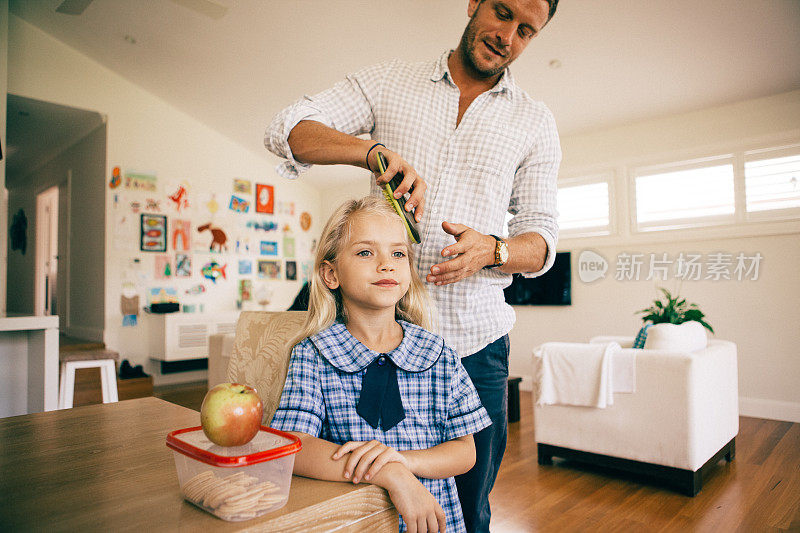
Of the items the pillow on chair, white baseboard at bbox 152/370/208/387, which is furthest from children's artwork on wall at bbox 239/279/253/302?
the pillow on chair

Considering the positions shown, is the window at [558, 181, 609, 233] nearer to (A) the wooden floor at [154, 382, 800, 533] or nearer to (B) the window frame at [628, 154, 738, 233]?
(B) the window frame at [628, 154, 738, 233]

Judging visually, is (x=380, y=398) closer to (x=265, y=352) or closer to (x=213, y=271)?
(x=265, y=352)

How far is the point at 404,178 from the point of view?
0.93 meters

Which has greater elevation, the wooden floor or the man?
the man

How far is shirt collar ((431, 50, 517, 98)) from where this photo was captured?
1188 millimetres

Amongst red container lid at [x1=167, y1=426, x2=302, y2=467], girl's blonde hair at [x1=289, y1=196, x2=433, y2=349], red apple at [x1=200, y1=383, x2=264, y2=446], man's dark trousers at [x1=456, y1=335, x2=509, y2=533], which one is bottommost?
man's dark trousers at [x1=456, y1=335, x2=509, y2=533]

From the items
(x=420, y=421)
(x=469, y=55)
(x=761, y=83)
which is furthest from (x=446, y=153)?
(x=761, y=83)

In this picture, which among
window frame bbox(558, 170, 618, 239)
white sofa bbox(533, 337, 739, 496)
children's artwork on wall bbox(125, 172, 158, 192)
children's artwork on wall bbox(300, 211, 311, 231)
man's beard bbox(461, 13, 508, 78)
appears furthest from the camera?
children's artwork on wall bbox(300, 211, 311, 231)

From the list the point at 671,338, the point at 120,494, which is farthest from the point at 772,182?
the point at 120,494

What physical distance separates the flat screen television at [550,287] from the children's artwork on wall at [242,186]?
11.5 ft

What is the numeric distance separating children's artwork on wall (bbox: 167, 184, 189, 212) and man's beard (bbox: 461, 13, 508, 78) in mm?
5334

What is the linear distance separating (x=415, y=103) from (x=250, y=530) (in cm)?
93

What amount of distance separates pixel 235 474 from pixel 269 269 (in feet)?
20.4

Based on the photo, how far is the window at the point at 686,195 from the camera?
4.21m
